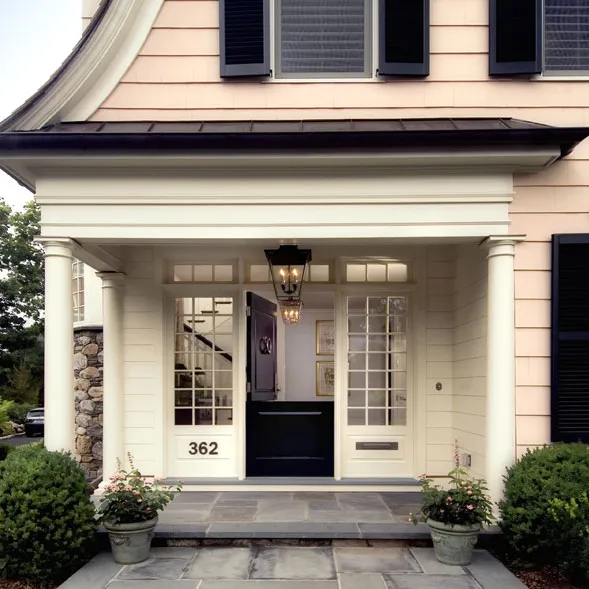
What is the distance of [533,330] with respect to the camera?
4.62 m

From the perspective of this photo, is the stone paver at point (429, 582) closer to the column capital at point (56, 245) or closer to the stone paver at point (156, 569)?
the stone paver at point (156, 569)

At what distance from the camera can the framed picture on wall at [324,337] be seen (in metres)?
9.82

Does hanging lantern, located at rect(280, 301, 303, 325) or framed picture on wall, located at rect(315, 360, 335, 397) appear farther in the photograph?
framed picture on wall, located at rect(315, 360, 335, 397)

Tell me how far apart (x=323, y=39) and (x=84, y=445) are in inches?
213

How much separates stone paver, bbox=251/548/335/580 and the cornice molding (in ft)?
12.3

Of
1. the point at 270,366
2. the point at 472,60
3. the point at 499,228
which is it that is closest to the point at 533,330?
the point at 499,228

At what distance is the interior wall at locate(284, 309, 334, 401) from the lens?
984cm

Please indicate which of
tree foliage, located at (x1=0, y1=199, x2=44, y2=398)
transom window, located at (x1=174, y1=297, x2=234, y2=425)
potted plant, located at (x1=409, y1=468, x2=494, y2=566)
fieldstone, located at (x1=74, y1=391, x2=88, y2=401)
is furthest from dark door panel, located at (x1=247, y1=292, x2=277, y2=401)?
tree foliage, located at (x1=0, y1=199, x2=44, y2=398)

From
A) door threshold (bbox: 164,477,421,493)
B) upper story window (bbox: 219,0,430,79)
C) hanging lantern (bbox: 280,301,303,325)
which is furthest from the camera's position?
door threshold (bbox: 164,477,421,493)

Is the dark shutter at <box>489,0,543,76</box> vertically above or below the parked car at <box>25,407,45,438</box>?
above

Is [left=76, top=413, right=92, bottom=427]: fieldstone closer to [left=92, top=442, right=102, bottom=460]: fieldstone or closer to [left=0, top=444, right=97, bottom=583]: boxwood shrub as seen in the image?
[left=92, top=442, right=102, bottom=460]: fieldstone

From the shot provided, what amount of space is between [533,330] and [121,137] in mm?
3518

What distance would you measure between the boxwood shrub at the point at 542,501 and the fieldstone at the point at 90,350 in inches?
201

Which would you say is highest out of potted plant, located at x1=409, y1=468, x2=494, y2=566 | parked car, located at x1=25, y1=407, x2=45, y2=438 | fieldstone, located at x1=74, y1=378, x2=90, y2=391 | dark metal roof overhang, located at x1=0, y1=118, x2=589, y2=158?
dark metal roof overhang, located at x1=0, y1=118, x2=589, y2=158
